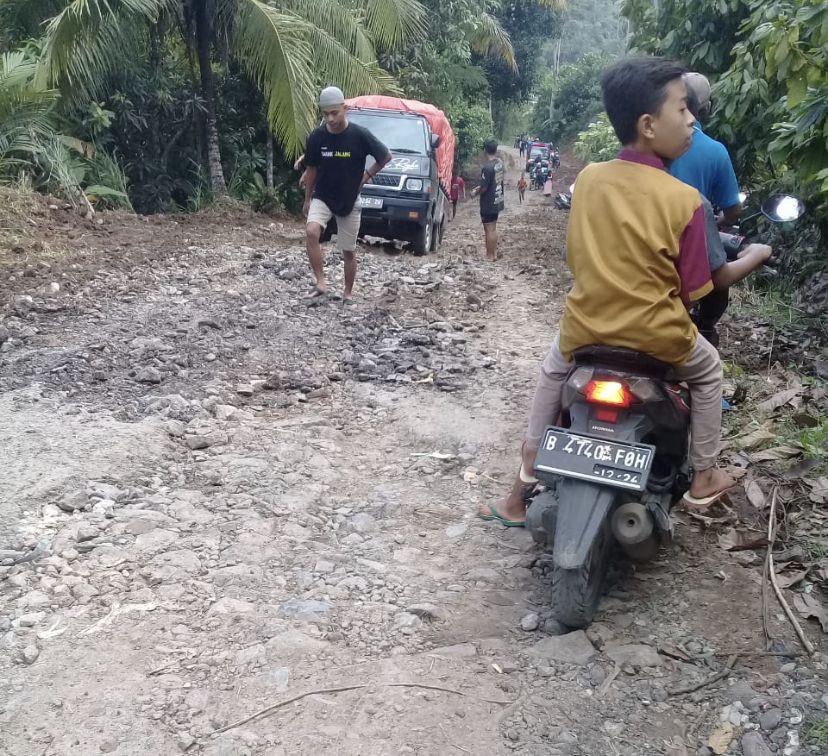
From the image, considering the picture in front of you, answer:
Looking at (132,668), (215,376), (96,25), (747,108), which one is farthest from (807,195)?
(96,25)

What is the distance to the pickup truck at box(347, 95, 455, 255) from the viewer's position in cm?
1136

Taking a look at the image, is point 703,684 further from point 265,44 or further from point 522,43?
point 522,43

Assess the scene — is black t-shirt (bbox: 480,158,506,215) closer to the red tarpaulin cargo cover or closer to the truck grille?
the truck grille

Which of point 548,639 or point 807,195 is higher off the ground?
point 807,195

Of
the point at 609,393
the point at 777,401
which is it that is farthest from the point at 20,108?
the point at 609,393

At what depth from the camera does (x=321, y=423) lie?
5000 millimetres

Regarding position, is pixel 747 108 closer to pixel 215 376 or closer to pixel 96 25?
pixel 215 376

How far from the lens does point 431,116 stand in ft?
49.6

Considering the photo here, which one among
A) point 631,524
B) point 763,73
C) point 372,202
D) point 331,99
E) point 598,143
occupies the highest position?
point 763,73

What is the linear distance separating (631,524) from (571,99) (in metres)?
46.6

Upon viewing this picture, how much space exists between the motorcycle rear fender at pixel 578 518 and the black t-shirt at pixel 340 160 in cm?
495

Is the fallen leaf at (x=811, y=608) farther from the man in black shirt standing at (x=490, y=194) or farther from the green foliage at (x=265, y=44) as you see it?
the green foliage at (x=265, y=44)

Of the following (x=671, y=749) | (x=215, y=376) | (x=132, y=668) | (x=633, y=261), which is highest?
(x=633, y=261)

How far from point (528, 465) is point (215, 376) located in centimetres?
270
